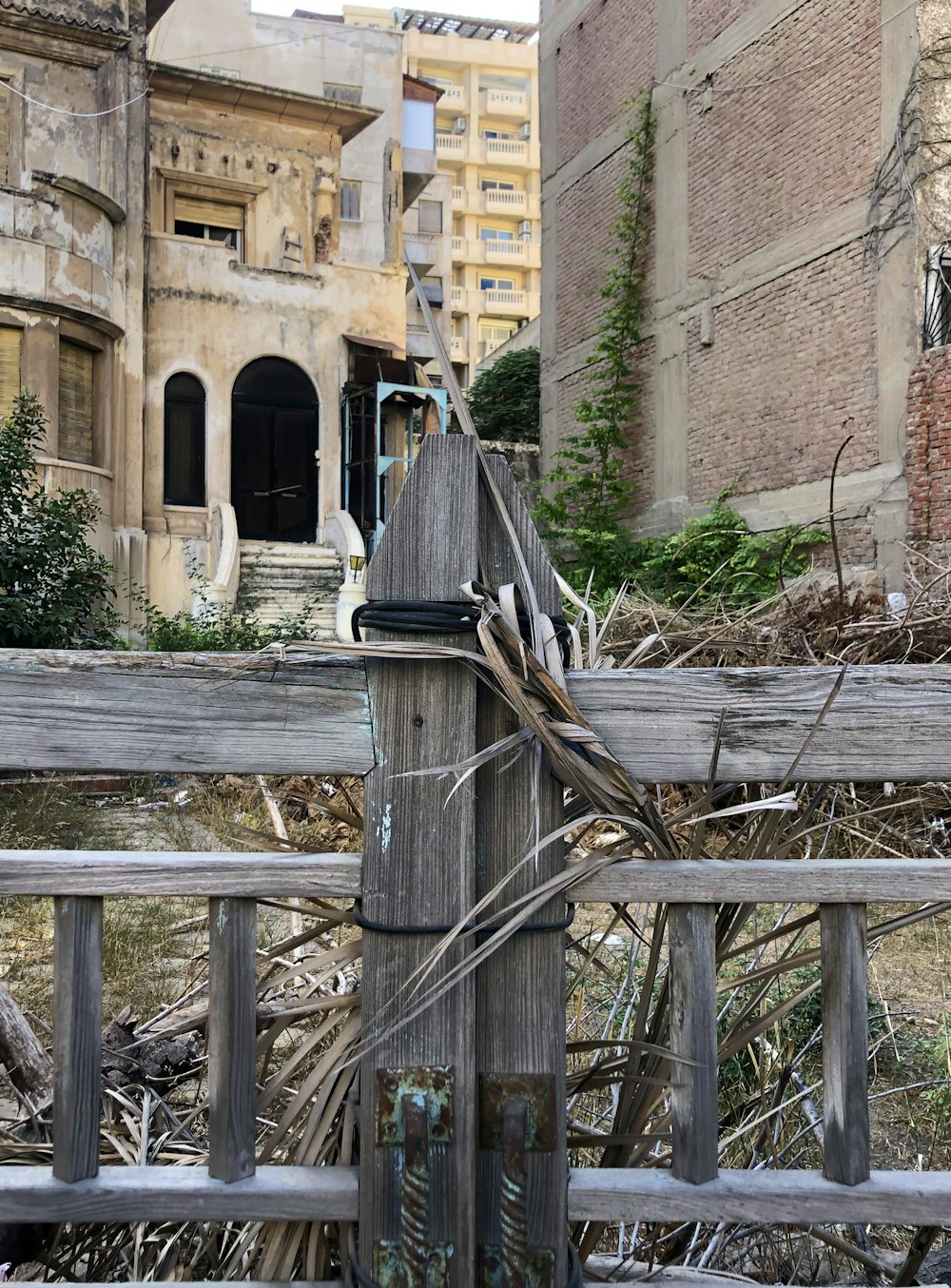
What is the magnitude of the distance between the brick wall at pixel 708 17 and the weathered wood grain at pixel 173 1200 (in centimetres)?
1499

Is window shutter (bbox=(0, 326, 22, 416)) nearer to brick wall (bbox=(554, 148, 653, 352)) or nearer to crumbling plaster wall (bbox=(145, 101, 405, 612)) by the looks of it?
crumbling plaster wall (bbox=(145, 101, 405, 612))

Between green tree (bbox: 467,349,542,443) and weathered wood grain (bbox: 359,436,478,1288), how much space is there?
27.1 metres

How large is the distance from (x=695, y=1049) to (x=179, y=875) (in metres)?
0.85

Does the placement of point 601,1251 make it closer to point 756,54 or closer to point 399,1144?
point 399,1144

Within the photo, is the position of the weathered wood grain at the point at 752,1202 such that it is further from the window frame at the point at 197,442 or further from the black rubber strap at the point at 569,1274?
the window frame at the point at 197,442

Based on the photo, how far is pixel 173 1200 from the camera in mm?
1688

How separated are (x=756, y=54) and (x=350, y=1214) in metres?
14.6

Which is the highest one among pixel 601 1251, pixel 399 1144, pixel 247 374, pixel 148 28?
pixel 148 28

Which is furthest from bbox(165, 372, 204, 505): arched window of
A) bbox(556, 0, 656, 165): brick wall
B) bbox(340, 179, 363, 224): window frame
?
bbox(556, 0, 656, 165): brick wall

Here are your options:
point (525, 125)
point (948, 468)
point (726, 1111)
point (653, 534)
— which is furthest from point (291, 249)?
point (525, 125)

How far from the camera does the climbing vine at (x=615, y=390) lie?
50.9 ft

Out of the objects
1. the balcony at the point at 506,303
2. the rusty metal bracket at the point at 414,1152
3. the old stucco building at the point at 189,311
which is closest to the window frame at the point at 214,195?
the old stucco building at the point at 189,311

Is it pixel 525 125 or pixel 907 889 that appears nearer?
pixel 907 889

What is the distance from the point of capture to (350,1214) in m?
1.70
